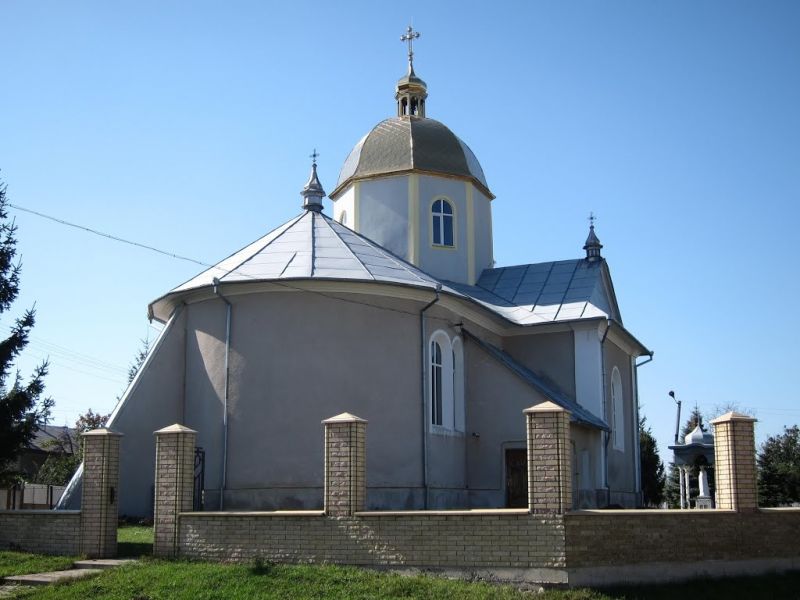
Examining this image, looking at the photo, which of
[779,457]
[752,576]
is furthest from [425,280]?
[779,457]

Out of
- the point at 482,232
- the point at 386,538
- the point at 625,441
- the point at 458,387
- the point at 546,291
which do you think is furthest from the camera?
the point at 482,232

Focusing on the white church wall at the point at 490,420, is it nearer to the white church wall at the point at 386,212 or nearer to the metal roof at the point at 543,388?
the metal roof at the point at 543,388

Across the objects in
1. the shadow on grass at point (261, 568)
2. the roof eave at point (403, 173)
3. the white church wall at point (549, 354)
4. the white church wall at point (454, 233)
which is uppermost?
the roof eave at point (403, 173)

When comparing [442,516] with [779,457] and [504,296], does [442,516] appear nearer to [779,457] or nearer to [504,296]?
[504,296]

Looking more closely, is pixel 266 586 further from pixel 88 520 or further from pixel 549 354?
pixel 549 354

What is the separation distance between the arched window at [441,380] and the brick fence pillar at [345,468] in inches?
247

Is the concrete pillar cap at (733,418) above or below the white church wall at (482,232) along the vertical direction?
below

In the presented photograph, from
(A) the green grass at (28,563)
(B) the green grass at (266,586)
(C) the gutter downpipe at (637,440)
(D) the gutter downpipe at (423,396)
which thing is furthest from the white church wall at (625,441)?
(A) the green grass at (28,563)

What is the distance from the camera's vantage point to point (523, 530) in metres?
11.7

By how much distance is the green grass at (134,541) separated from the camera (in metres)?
13.9

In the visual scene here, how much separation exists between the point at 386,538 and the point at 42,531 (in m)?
5.52

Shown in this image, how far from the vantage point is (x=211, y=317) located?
18141 millimetres

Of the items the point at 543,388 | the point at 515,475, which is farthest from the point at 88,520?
the point at 543,388

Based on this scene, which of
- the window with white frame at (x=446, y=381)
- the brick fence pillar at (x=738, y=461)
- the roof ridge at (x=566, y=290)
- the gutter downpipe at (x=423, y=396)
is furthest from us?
the roof ridge at (x=566, y=290)
